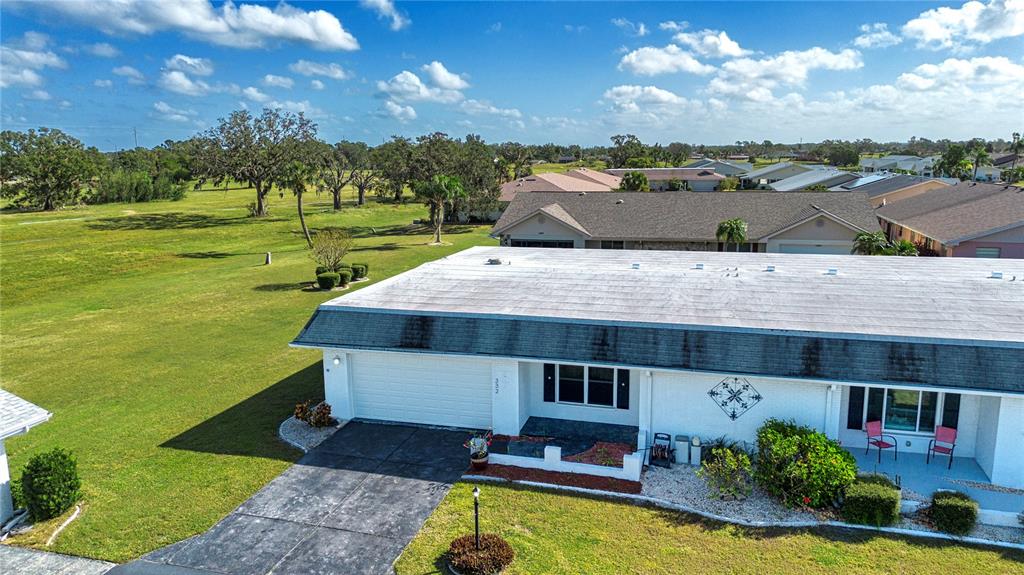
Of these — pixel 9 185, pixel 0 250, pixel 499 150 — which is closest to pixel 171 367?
pixel 0 250

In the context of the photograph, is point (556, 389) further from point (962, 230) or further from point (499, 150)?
point (499, 150)

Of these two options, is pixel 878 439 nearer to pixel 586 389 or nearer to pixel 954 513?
pixel 954 513

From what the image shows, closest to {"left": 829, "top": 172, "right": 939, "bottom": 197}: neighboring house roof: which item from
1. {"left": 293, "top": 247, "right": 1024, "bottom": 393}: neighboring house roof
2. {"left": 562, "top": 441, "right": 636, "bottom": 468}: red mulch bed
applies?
{"left": 293, "top": 247, "right": 1024, "bottom": 393}: neighboring house roof

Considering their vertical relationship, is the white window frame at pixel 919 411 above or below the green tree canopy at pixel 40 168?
below

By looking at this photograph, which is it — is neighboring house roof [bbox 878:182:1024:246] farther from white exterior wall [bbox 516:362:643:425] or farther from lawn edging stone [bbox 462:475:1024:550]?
lawn edging stone [bbox 462:475:1024:550]

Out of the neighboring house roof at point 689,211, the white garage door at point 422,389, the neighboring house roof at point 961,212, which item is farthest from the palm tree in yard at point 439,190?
the white garage door at point 422,389

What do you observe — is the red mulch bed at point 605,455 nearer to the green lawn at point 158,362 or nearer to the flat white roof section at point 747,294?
the flat white roof section at point 747,294
